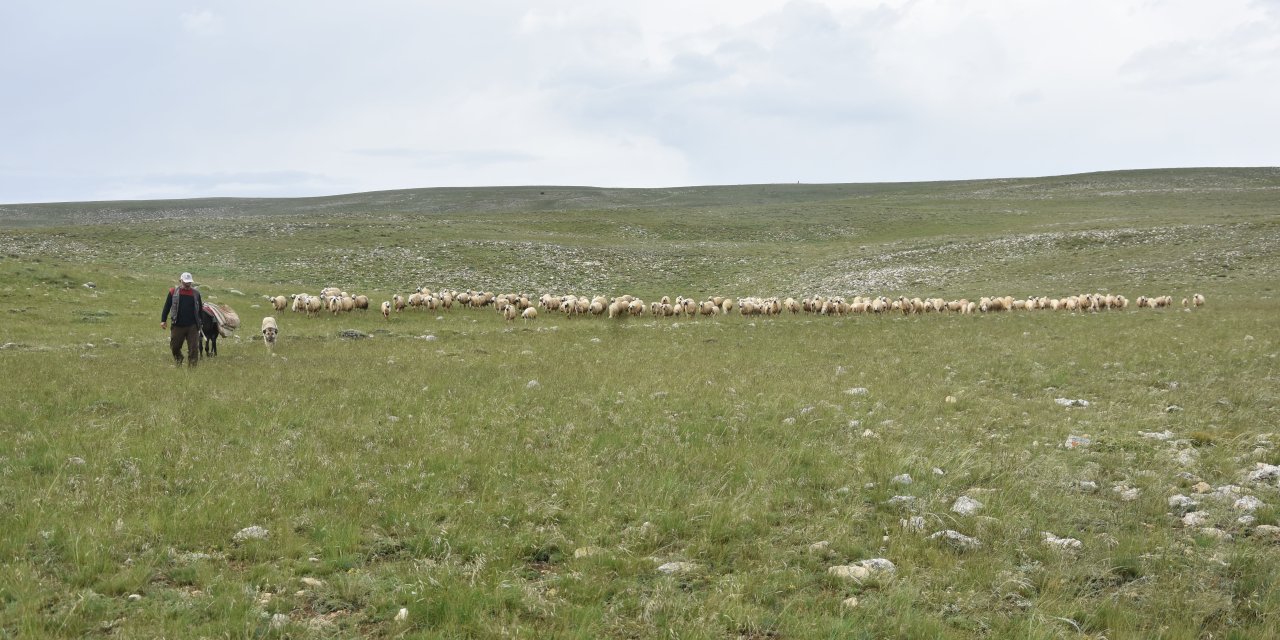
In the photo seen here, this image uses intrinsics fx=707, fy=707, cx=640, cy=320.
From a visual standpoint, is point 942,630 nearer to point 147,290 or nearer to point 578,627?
point 578,627

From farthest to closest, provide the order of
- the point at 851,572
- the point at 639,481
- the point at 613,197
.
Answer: the point at 613,197 → the point at 639,481 → the point at 851,572

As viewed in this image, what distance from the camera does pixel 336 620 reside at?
545 centimetres

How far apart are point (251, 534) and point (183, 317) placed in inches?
499

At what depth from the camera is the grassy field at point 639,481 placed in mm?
5594

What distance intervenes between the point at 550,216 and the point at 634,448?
77904 millimetres

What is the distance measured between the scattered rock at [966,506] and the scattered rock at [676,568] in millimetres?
3228

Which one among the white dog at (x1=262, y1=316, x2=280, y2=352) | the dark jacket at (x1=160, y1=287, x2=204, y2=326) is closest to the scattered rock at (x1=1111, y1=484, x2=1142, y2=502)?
the dark jacket at (x1=160, y1=287, x2=204, y2=326)

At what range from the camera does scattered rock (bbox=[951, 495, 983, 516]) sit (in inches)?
301

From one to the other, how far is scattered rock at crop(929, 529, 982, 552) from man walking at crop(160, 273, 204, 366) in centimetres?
1708

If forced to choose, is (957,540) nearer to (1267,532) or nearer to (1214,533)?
(1214,533)

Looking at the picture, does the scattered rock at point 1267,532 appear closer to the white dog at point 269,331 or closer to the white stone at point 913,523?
the white stone at point 913,523

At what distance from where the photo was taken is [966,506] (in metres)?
7.76

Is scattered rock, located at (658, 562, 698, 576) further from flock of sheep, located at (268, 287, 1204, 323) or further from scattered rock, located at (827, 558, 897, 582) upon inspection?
flock of sheep, located at (268, 287, 1204, 323)

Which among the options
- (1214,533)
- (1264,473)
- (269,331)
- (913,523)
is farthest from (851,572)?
(269,331)
